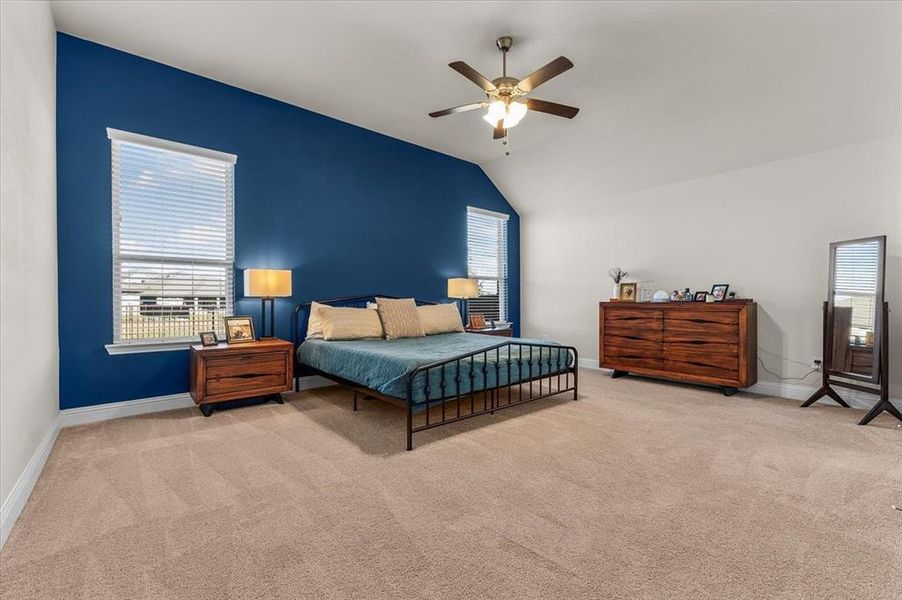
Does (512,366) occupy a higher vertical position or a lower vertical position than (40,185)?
lower

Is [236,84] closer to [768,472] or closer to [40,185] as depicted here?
[40,185]

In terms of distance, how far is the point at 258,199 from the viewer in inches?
179

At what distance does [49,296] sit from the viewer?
124 inches

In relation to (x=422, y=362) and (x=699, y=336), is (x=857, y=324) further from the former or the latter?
(x=422, y=362)

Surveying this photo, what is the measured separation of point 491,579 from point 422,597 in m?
0.28

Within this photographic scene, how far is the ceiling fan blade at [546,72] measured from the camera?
2.90 meters

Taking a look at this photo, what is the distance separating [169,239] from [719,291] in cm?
608

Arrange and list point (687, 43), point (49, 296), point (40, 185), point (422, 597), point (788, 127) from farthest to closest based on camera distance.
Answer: point (788, 127), point (687, 43), point (49, 296), point (40, 185), point (422, 597)

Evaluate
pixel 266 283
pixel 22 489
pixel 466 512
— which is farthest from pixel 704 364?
pixel 22 489

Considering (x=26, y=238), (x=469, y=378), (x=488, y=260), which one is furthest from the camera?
(x=488, y=260)

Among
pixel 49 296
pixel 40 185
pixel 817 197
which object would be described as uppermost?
pixel 817 197

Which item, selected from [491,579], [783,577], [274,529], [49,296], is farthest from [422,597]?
[49,296]

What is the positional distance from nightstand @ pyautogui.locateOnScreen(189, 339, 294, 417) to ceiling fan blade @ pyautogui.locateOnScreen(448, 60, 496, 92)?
295 cm

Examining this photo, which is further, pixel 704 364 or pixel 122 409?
pixel 704 364
